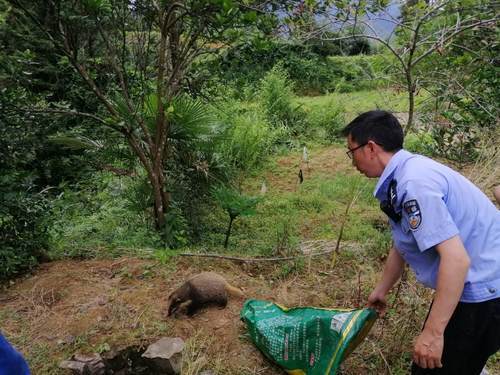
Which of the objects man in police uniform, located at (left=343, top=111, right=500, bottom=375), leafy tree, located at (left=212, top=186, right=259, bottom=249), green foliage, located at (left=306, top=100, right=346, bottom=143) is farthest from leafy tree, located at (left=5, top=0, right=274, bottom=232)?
green foliage, located at (left=306, top=100, right=346, bottom=143)

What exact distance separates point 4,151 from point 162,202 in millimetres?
1402

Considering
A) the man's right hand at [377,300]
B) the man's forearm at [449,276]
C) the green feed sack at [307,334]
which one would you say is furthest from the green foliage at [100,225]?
the man's forearm at [449,276]

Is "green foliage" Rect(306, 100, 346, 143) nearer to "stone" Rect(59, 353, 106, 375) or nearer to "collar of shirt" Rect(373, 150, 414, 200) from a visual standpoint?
"stone" Rect(59, 353, 106, 375)

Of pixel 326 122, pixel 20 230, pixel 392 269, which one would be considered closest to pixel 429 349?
pixel 392 269

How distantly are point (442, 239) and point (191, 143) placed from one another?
11.3ft

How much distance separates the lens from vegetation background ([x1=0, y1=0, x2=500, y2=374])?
314 centimetres

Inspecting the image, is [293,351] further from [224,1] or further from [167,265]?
[224,1]

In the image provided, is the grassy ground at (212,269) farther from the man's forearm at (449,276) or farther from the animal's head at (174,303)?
the man's forearm at (449,276)

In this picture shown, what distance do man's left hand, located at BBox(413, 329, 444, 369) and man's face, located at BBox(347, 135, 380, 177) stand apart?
2.16 feet

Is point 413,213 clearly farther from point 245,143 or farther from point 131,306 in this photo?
point 245,143

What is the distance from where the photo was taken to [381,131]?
71.6 inches

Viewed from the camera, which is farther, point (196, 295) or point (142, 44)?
point (142, 44)

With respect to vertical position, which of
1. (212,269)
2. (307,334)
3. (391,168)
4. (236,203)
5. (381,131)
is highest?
(381,131)

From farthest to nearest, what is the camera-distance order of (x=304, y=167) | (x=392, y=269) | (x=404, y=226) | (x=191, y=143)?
(x=304, y=167)
(x=191, y=143)
(x=392, y=269)
(x=404, y=226)
